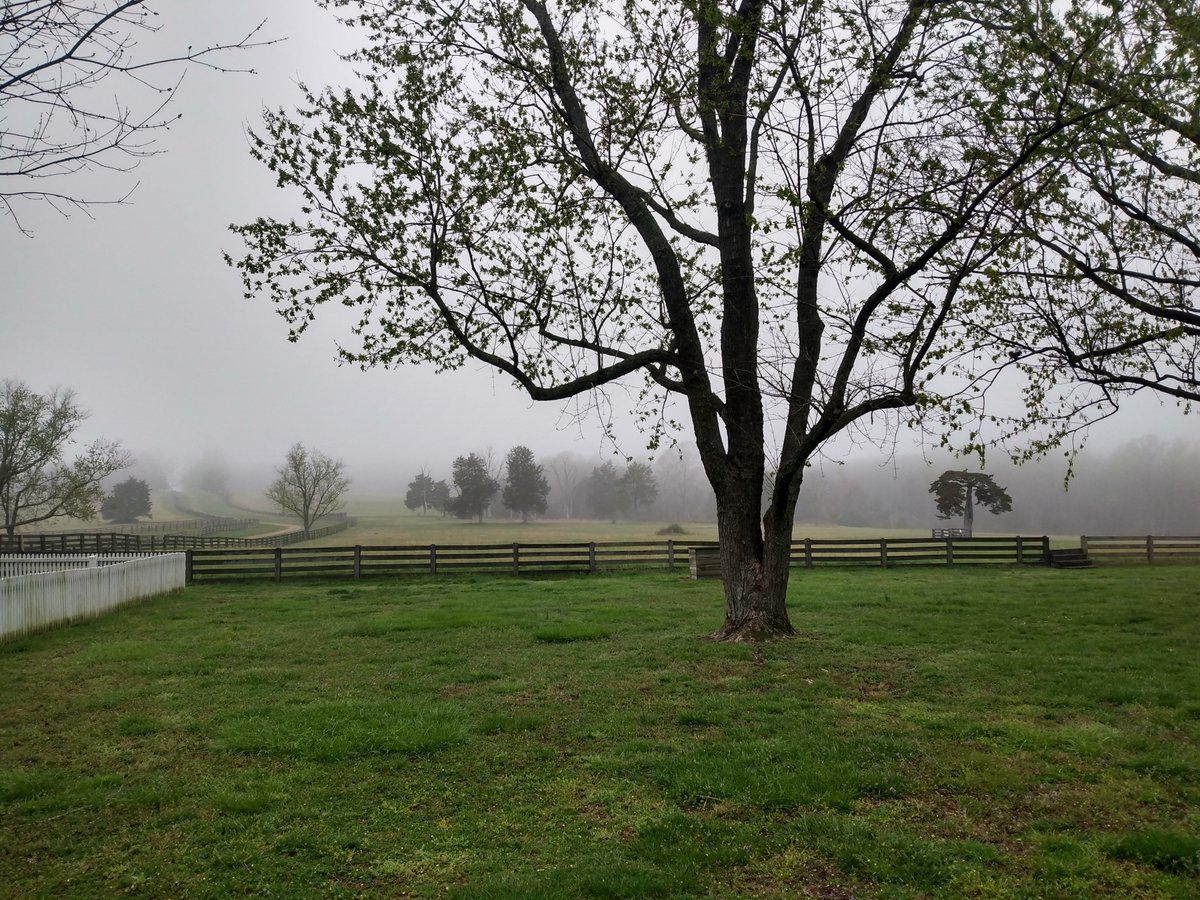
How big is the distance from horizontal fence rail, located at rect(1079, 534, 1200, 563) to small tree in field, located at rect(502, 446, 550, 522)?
167 feet

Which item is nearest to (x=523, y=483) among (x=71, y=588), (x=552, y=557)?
(x=552, y=557)

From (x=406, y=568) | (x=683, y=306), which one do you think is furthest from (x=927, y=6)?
(x=406, y=568)

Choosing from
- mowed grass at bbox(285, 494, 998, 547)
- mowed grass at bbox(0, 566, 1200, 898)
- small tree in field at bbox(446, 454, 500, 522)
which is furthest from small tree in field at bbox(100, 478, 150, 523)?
mowed grass at bbox(0, 566, 1200, 898)

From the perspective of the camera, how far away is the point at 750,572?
35.7 feet

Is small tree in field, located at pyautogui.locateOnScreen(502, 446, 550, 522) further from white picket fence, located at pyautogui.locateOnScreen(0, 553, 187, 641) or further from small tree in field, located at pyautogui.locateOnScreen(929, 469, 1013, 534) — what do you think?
white picket fence, located at pyautogui.locateOnScreen(0, 553, 187, 641)

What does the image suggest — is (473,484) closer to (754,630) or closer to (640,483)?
(640,483)

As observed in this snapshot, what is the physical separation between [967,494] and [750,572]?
115 ft

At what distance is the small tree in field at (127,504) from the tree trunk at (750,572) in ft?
282

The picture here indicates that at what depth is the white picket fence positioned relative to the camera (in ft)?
41.3

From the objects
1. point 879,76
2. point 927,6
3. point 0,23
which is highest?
point 927,6

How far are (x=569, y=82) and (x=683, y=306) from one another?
372cm

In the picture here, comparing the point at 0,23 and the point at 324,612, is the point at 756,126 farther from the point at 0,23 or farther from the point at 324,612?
the point at 324,612

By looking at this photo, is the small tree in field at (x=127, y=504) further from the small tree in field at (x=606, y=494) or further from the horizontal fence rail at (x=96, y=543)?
the small tree in field at (x=606, y=494)

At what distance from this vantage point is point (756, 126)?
11.0m
